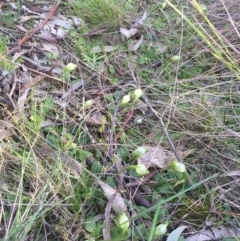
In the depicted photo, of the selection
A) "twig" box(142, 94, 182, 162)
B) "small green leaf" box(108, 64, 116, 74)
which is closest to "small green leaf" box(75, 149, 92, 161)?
"twig" box(142, 94, 182, 162)

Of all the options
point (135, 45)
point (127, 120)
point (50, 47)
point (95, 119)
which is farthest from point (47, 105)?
point (135, 45)

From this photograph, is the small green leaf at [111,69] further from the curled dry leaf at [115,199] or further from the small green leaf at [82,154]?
the curled dry leaf at [115,199]

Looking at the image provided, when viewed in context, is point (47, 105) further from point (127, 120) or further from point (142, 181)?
point (142, 181)

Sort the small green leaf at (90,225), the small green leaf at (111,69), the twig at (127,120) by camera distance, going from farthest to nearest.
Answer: the small green leaf at (111,69)
the twig at (127,120)
the small green leaf at (90,225)

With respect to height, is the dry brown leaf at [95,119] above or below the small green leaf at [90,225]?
above

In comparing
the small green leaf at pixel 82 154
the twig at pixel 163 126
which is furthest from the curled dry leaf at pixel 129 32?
the small green leaf at pixel 82 154

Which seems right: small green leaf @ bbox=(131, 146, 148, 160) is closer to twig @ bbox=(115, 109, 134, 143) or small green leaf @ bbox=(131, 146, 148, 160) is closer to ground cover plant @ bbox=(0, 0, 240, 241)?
ground cover plant @ bbox=(0, 0, 240, 241)

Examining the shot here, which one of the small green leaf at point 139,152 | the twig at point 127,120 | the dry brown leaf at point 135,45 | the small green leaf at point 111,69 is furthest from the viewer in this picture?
the dry brown leaf at point 135,45

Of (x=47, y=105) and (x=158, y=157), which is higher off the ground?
(x=47, y=105)
